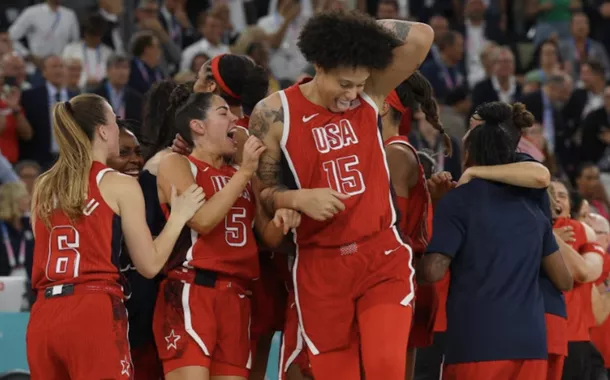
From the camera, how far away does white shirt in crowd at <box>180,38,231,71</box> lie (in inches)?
555

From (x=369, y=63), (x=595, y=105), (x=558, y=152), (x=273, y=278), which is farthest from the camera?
(x=595, y=105)

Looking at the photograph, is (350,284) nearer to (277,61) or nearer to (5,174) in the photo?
(5,174)

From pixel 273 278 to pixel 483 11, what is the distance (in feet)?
33.0

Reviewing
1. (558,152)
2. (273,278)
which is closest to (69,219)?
(273,278)

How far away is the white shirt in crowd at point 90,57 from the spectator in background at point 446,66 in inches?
141

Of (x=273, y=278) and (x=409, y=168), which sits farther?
(x=273, y=278)

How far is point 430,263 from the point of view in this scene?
6.18 m

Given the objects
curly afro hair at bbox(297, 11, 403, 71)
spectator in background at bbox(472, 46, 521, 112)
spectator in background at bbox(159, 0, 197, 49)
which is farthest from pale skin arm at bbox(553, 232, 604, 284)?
spectator in background at bbox(159, 0, 197, 49)

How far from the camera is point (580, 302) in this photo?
24.4ft

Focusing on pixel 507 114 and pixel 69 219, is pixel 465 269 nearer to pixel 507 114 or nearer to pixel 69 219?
pixel 507 114

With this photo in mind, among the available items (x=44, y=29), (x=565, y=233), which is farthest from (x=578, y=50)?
(x=565, y=233)

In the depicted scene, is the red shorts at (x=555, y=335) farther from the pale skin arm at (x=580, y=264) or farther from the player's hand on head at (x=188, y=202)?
the player's hand on head at (x=188, y=202)

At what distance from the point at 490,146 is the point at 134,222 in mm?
1883

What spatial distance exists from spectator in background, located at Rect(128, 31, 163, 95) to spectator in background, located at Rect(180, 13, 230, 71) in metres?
1.08
